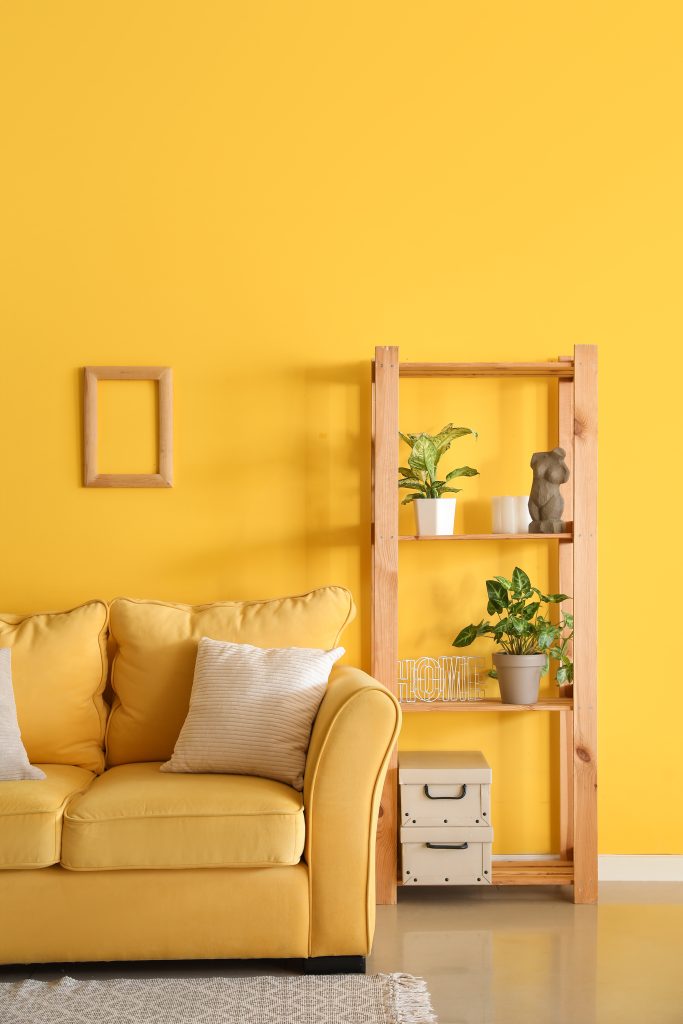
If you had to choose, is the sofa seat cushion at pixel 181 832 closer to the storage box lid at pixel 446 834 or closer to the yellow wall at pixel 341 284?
the storage box lid at pixel 446 834

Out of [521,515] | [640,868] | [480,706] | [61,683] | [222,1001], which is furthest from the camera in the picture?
[640,868]

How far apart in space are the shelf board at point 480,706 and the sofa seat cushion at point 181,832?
0.73 metres

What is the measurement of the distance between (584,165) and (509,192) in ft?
0.89

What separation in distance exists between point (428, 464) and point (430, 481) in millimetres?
54

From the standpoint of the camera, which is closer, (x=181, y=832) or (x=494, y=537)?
(x=181, y=832)

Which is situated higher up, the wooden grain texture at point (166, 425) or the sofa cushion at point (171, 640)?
the wooden grain texture at point (166, 425)

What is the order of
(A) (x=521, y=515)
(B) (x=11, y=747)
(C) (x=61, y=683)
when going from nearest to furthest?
1. (B) (x=11, y=747)
2. (C) (x=61, y=683)
3. (A) (x=521, y=515)

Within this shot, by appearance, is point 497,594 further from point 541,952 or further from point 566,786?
point 541,952

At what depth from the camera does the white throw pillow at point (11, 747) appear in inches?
107

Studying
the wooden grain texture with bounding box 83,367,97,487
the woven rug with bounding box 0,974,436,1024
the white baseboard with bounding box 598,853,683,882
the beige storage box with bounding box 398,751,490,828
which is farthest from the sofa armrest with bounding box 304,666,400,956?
the wooden grain texture with bounding box 83,367,97,487

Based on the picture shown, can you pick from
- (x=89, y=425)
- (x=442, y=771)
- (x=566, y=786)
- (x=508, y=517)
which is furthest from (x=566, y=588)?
(x=89, y=425)

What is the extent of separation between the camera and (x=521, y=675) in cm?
322

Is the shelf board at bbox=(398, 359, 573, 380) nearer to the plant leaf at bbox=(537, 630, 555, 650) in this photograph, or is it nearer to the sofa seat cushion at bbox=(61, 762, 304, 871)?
the plant leaf at bbox=(537, 630, 555, 650)

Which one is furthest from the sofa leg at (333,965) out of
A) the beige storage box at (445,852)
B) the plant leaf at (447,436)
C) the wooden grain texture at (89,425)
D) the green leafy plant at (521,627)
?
the wooden grain texture at (89,425)
